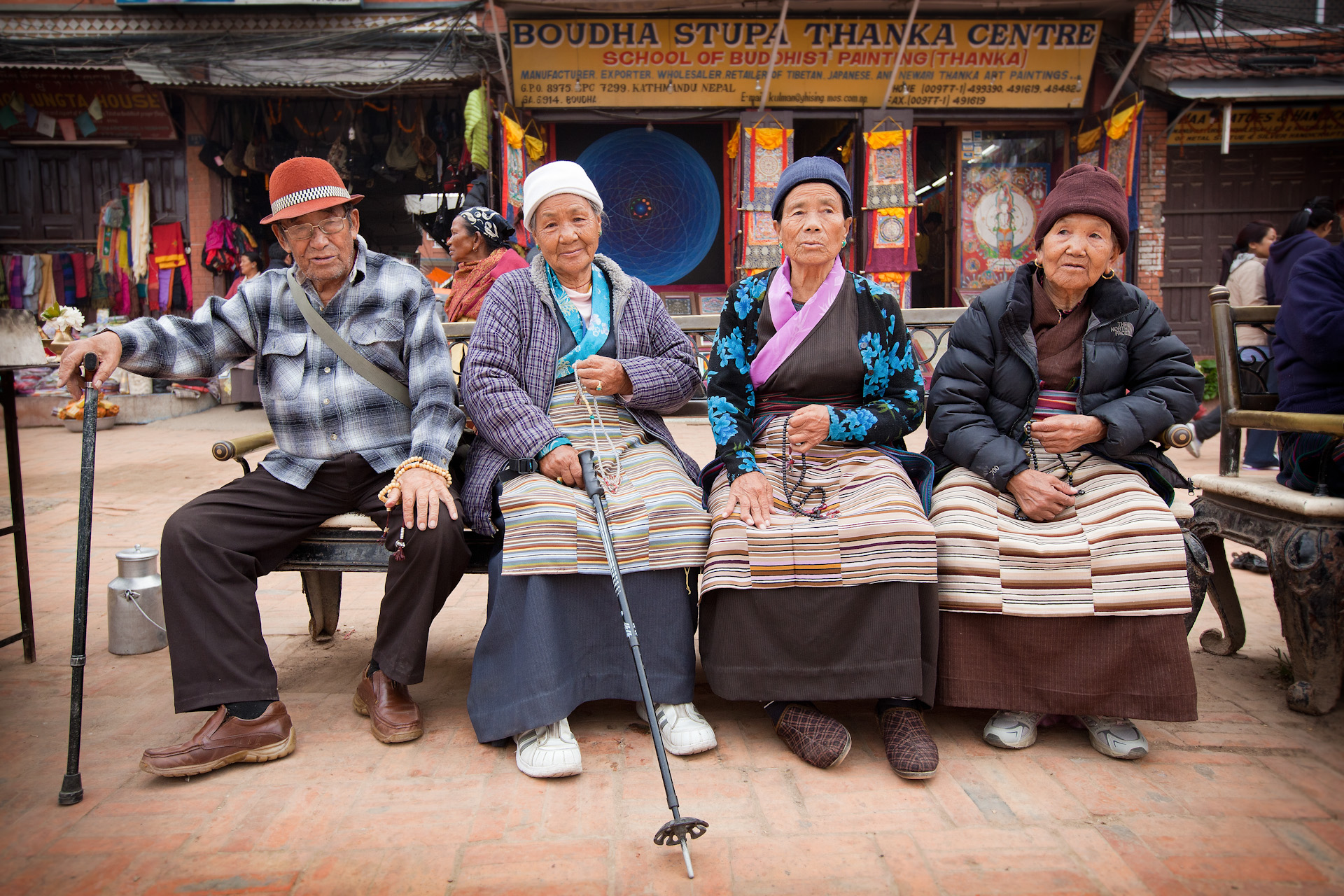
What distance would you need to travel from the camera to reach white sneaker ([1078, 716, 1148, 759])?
7.86 ft

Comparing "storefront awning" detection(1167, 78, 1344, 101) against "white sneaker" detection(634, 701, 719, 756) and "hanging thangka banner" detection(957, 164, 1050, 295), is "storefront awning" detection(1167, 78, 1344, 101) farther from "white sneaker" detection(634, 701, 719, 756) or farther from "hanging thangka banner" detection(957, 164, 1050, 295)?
"white sneaker" detection(634, 701, 719, 756)

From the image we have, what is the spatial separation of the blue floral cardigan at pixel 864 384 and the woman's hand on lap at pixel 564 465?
0.48 meters

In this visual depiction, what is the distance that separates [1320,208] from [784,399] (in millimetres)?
5142

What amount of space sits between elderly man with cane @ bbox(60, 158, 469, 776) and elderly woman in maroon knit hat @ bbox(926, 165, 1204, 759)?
1599 mm

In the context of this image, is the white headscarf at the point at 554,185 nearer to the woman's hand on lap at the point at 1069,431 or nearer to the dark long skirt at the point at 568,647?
the dark long skirt at the point at 568,647

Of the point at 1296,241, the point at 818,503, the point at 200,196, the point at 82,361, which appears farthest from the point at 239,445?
the point at 200,196

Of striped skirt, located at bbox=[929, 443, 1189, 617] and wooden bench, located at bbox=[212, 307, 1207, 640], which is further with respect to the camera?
wooden bench, located at bbox=[212, 307, 1207, 640]

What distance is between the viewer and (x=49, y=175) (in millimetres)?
10680

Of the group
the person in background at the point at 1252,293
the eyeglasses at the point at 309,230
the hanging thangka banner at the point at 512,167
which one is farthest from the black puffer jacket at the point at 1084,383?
the hanging thangka banner at the point at 512,167

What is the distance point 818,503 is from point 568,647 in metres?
0.90

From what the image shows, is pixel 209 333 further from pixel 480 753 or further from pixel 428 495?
pixel 480 753

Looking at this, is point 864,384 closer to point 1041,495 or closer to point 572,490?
point 1041,495

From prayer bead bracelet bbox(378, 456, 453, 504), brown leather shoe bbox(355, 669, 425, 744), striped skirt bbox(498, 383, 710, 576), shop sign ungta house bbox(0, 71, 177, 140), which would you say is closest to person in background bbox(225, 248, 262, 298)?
shop sign ungta house bbox(0, 71, 177, 140)

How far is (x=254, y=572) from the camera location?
261 cm
